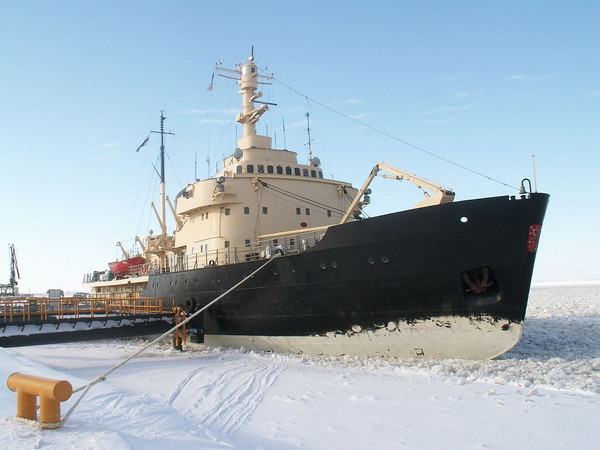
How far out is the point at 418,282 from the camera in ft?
39.4

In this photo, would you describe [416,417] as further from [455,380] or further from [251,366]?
[251,366]

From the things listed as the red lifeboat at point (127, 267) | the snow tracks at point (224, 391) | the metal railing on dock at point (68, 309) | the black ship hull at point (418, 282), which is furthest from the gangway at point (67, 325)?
the red lifeboat at point (127, 267)

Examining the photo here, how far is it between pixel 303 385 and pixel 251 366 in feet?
10.5

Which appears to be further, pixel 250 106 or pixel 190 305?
pixel 250 106

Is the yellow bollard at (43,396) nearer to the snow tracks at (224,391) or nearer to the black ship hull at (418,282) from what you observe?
the snow tracks at (224,391)

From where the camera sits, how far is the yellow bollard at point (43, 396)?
583 centimetres

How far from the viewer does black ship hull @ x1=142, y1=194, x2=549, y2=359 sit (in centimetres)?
1137

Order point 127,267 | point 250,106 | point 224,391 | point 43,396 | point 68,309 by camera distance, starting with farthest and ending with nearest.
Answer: point 127,267, point 250,106, point 68,309, point 224,391, point 43,396

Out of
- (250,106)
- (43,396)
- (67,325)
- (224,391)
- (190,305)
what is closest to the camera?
(43,396)

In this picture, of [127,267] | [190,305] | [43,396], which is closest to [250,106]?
[190,305]

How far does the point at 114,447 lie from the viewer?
5379mm

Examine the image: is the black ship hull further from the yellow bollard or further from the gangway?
the yellow bollard

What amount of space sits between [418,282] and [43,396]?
8590mm

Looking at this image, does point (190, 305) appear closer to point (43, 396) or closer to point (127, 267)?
point (43, 396)
